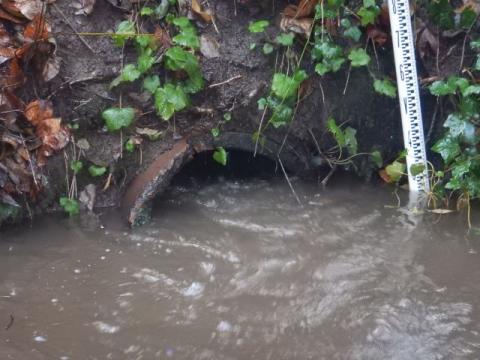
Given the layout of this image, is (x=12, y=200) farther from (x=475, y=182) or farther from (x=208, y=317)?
(x=475, y=182)

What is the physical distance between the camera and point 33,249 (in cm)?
310

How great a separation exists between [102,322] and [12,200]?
1.07m

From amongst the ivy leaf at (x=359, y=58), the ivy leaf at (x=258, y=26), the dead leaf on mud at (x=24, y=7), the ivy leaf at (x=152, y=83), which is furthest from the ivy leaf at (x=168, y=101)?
the ivy leaf at (x=359, y=58)

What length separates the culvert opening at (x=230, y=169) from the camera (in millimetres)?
3985

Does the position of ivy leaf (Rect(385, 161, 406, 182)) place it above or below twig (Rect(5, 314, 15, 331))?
above

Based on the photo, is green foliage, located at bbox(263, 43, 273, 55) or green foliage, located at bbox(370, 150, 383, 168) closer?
green foliage, located at bbox(263, 43, 273, 55)

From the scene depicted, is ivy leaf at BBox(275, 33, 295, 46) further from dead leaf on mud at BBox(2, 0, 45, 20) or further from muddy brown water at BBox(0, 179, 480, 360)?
dead leaf on mud at BBox(2, 0, 45, 20)

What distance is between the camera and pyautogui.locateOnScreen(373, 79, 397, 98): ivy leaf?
3555mm

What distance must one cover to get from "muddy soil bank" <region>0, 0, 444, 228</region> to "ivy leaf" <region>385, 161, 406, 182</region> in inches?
9.3

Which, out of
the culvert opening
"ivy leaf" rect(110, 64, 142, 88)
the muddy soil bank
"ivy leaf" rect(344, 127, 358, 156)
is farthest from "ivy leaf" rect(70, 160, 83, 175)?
"ivy leaf" rect(344, 127, 358, 156)

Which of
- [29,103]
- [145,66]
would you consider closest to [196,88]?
[145,66]

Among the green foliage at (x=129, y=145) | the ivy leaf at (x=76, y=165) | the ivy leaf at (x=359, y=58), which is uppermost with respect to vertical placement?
the ivy leaf at (x=359, y=58)

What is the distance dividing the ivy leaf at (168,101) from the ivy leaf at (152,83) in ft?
0.10

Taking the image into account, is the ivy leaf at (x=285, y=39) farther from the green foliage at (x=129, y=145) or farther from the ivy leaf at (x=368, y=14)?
the green foliage at (x=129, y=145)
